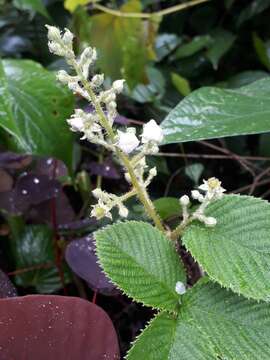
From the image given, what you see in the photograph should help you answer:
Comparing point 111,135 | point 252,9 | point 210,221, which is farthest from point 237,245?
point 252,9

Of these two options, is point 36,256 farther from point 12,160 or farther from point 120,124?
point 120,124

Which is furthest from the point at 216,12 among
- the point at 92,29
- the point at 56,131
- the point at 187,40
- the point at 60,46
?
the point at 60,46

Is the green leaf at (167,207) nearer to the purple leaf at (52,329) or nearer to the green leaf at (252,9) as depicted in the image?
the purple leaf at (52,329)

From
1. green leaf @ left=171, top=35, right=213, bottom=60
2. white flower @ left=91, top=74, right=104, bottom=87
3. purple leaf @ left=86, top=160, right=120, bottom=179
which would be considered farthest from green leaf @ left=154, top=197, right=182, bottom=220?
green leaf @ left=171, top=35, right=213, bottom=60

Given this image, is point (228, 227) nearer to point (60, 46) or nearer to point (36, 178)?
point (60, 46)

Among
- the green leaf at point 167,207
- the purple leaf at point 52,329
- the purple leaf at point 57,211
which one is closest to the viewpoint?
the purple leaf at point 52,329

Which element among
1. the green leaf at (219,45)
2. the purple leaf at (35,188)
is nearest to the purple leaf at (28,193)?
the purple leaf at (35,188)
